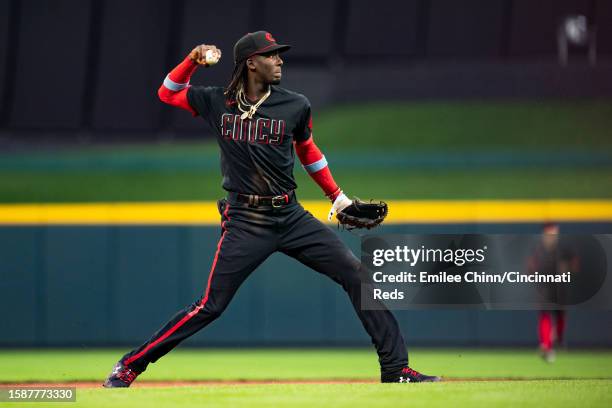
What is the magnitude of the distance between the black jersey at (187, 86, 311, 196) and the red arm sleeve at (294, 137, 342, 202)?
15 cm

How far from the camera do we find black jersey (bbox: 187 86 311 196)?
5.48 metres

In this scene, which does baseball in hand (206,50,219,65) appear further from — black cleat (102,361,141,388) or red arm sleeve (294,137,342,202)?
black cleat (102,361,141,388)

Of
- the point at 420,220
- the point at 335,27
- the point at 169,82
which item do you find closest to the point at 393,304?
the point at 169,82

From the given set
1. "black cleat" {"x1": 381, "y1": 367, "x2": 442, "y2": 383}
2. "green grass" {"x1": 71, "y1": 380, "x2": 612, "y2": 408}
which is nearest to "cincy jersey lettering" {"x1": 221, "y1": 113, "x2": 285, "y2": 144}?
"green grass" {"x1": 71, "y1": 380, "x2": 612, "y2": 408}

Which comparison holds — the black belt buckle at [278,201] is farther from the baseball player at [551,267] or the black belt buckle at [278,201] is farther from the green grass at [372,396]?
the baseball player at [551,267]

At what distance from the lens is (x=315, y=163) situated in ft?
19.0

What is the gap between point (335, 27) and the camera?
49.4ft

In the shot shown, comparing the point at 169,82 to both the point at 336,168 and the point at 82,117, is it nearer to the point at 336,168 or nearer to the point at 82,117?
the point at 336,168

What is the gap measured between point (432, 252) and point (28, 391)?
2.49m

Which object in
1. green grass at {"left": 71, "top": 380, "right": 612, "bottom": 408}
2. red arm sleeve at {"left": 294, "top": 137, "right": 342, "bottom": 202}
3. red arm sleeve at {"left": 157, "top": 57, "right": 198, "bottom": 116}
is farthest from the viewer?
red arm sleeve at {"left": 294, "top": 137, "right": 342, "bottom": 202}

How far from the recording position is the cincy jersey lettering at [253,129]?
5477mm

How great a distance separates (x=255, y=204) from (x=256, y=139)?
34 cm

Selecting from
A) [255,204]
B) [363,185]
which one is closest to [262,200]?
[255,204]

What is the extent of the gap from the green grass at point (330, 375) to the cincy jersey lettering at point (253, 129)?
4.27ft
